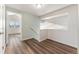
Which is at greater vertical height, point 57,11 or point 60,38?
point 57,11

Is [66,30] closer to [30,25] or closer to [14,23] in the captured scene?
[30,25]

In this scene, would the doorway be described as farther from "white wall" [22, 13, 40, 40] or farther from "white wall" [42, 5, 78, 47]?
"white wall" [42, 5, 78, 47]

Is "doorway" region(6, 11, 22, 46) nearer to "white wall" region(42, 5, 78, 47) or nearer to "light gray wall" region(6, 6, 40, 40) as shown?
"light gray wall" region(6, 6, 40, 40)

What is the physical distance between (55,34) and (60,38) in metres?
0.16

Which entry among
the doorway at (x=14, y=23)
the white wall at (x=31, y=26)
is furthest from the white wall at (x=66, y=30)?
the doorway at (x=14, y=23)

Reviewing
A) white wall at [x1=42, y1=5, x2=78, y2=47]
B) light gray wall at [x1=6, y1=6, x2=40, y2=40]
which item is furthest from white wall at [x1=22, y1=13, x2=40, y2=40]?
white wall at [x1=42, y1=5, x2=78, y2=47]

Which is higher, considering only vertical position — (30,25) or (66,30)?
(30,25)

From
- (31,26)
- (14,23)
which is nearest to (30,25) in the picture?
(31,26)

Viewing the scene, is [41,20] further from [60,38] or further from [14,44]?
[14,44]

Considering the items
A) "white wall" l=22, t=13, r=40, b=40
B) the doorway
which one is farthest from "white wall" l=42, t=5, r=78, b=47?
the doorway

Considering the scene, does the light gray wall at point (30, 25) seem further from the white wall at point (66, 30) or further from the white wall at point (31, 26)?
the white wall at point (66, 30)

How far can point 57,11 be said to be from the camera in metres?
1.50

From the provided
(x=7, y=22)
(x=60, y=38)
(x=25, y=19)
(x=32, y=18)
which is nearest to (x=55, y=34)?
(x=60, y=38)
